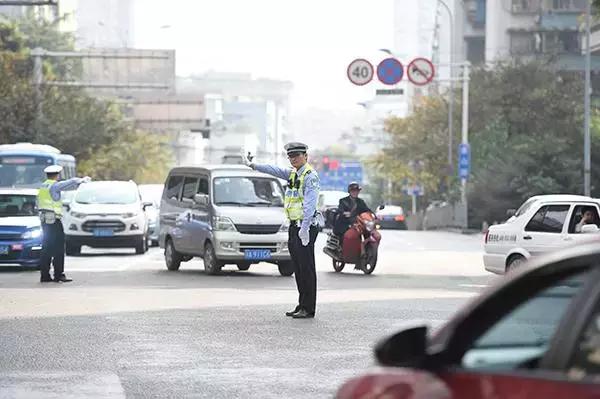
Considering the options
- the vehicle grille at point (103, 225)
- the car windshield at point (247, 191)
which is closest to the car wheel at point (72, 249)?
the vehicle grille at point (103, 225)

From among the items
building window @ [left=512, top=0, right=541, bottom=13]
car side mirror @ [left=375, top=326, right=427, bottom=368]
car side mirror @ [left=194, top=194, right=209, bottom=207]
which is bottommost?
car side mirror @ [left=194, top=194, right=209, bottom=207]

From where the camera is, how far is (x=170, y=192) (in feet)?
97.3

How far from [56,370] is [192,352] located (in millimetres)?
1726

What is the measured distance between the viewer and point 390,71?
5619 centimetres

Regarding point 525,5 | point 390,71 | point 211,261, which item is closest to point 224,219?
point 211,261

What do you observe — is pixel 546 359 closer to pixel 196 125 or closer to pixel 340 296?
pixel 340 296

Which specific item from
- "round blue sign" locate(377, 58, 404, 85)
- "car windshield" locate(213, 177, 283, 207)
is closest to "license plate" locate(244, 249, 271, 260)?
"car windshield" locate(213, 177, 283, 207)

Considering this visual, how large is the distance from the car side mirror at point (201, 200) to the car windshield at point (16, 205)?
3.91m

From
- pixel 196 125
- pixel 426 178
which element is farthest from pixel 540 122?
pixel 196 125

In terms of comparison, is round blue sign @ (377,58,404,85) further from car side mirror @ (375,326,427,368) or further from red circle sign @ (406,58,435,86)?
car side mirror @ (375,326,427,368)

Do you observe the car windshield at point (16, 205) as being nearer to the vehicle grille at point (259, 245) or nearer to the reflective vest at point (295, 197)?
the vehicle grille at point (259, 245)

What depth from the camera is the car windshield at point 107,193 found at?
123ft

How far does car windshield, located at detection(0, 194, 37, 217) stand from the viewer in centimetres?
3028

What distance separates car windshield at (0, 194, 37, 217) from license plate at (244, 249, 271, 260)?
5.30 m
